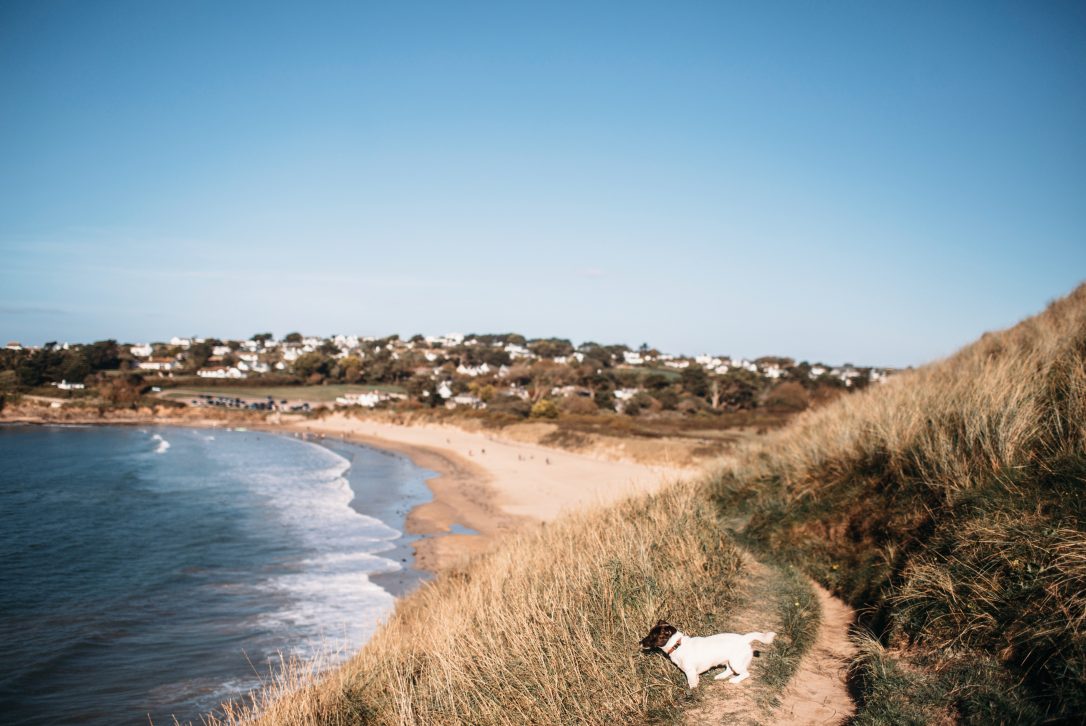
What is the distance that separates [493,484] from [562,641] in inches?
1039

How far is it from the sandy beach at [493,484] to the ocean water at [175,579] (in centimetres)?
122

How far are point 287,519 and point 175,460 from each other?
908 inches

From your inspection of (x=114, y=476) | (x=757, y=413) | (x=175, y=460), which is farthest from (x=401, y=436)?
(x=757, y=413)

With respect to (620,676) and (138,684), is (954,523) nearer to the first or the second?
(620,676)

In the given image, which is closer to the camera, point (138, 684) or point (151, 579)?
point (138, 684)

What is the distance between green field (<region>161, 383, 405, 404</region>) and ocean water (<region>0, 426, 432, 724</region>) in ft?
200

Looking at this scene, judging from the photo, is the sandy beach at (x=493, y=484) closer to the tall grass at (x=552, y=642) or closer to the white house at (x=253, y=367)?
the tall grass at (x=552, y=642)

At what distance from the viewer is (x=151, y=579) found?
1549 centimetres

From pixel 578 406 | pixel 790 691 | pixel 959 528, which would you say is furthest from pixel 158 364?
pixel 959 528

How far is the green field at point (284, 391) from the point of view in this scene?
94000mm

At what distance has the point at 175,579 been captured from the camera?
15.5 metres

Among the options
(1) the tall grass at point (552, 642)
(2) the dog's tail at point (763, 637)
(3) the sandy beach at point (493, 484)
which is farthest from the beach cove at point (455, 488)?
(2) the dog's tail at point (763, 637)

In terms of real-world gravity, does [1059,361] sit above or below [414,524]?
above

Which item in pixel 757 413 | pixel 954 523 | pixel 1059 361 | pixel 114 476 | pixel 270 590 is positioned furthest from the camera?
pixel 757 413
